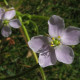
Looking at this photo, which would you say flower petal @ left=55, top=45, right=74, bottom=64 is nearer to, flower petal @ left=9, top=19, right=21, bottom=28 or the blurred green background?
flower petal @ left=9, top=19, right=21, bottom=28

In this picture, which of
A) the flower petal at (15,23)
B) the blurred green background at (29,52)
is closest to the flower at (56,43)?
the flower petal at (15,23)

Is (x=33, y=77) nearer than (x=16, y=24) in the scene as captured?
No

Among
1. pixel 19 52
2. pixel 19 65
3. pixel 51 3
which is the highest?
pixel 51 3

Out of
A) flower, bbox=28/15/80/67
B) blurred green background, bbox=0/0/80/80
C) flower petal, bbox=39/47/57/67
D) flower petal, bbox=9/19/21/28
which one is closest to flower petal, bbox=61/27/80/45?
flower, bbox=28/15/80/67

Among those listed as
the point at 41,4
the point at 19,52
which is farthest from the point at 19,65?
the point at 41,4

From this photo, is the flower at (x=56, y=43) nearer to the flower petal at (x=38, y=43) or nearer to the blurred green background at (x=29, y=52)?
the flower petal at (x=38, y=43)

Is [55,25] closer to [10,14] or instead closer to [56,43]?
[56,43]

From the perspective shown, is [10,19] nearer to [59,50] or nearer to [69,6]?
[59,50]
